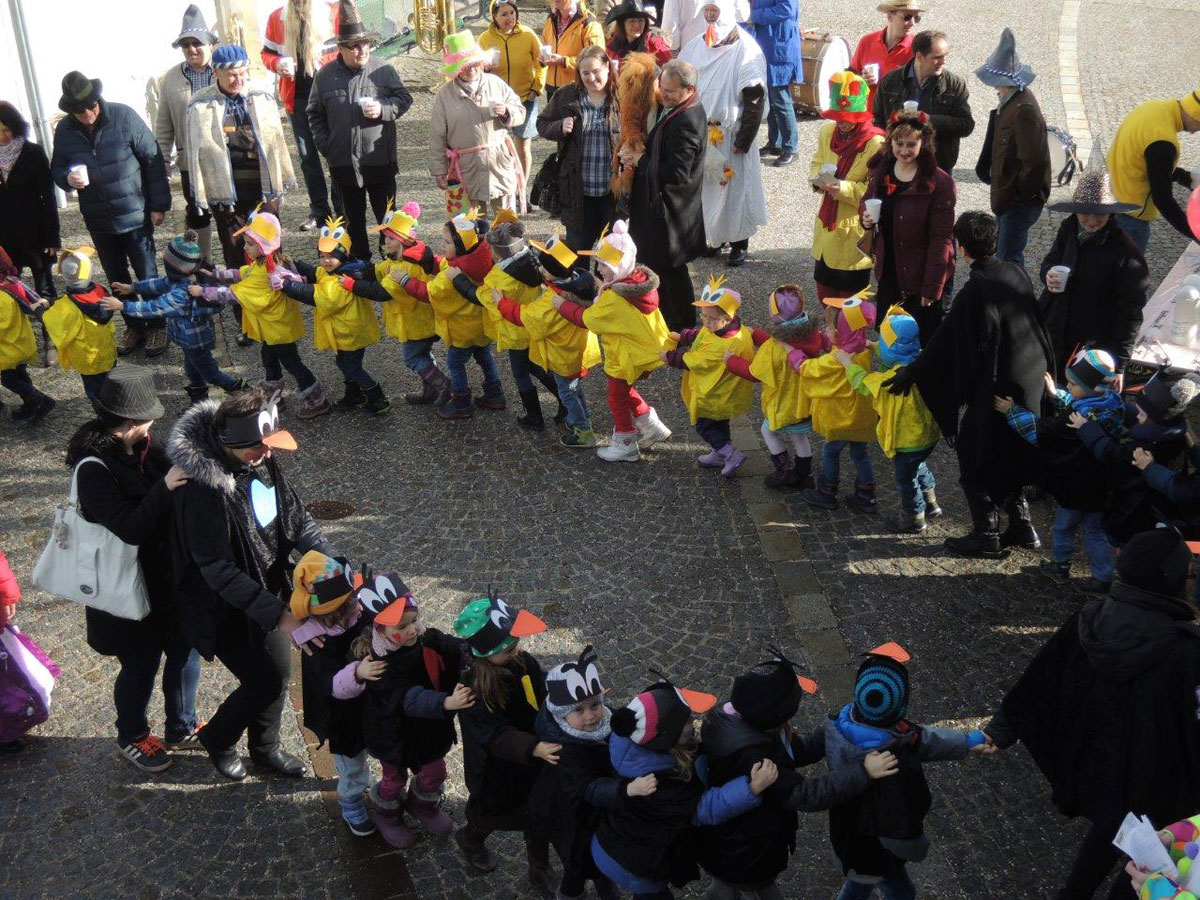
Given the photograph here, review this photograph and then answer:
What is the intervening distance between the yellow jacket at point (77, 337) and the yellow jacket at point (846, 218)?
16.1ft

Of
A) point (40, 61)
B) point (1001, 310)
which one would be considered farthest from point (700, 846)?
→ point (40, 61)

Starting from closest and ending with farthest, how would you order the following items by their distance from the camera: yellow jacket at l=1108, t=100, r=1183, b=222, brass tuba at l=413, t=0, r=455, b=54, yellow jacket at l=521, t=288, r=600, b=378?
yellow jacket at l=521, t=288, r=600, b=378 → yellow jacket at l=1108, t=100, r=1183, b=222 → brass tuba at l=413, t=0, r=455, b=54

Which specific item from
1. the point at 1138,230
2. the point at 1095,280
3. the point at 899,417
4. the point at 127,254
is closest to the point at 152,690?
the point at 899,417

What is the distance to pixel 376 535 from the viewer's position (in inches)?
282

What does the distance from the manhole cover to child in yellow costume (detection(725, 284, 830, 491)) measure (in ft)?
8.06

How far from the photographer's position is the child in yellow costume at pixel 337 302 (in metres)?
8.01

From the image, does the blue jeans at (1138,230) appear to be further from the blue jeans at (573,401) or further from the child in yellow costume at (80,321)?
the child in yellow costume at (80,321)

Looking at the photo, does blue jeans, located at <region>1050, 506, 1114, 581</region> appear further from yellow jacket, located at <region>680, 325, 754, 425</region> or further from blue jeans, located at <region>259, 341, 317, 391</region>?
blue jeans, located at <region>259, 341, 317, 391</region>

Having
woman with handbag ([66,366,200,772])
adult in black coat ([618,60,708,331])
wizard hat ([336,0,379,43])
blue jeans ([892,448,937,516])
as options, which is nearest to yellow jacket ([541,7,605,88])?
wizard hat ([336,0,379,43])

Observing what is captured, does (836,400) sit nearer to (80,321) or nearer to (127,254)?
(80,321)

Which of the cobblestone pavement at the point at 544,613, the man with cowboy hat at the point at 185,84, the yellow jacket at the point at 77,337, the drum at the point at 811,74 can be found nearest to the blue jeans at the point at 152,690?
the cobblestone pavement at the point at 544,613

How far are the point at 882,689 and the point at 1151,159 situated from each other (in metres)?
5.25

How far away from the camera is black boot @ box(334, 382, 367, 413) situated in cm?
858

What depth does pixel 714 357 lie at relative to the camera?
278 inches
